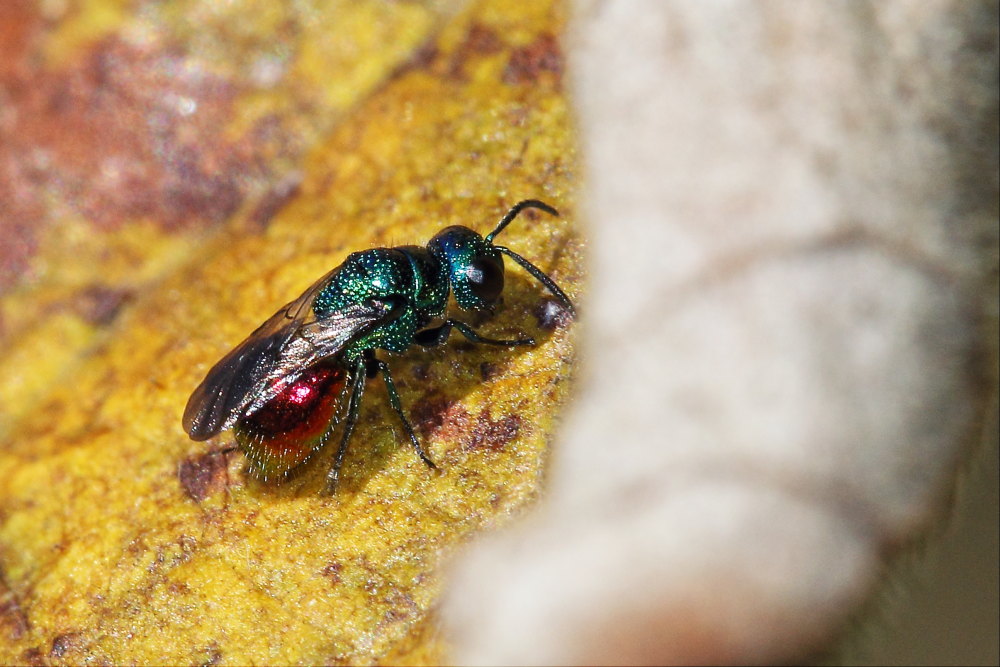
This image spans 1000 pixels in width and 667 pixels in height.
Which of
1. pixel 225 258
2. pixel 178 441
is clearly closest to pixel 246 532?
pixel 178 441

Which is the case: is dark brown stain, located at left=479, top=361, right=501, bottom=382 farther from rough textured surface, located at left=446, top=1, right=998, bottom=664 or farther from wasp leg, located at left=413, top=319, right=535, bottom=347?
rough textured surface, located at left=446, top=1, right=998, bottom=664

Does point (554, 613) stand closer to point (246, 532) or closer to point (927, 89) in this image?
point (246, 532)

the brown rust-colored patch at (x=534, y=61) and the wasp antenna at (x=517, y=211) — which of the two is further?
the brown rust-colored patch at (x=534, y=61)

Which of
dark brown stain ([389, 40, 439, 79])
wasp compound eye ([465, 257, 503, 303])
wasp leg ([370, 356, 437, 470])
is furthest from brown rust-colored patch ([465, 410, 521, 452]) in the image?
dark brown stain ([389, 40, 439, 79])

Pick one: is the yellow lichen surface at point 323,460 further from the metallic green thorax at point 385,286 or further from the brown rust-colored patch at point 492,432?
the metallic green thorax at point 385,286

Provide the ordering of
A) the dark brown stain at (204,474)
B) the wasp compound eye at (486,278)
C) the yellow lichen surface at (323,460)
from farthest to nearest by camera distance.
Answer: the wasp compound eye at (486,278) < the dark brown stain at (204,474) < the yellow lichen surface at (323,460)

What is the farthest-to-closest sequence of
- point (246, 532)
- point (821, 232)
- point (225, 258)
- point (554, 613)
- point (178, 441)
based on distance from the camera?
1. point (225, 258)
2. point (178, 441)
3. point (246, 532)
4. point (821, 232)
5. point (554, 613)

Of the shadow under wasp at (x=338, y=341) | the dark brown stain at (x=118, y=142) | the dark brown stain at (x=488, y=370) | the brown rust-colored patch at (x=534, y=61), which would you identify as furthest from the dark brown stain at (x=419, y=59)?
the dark brown stain at (x=488, y=370)

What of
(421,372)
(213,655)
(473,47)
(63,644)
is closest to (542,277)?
(421,372)
